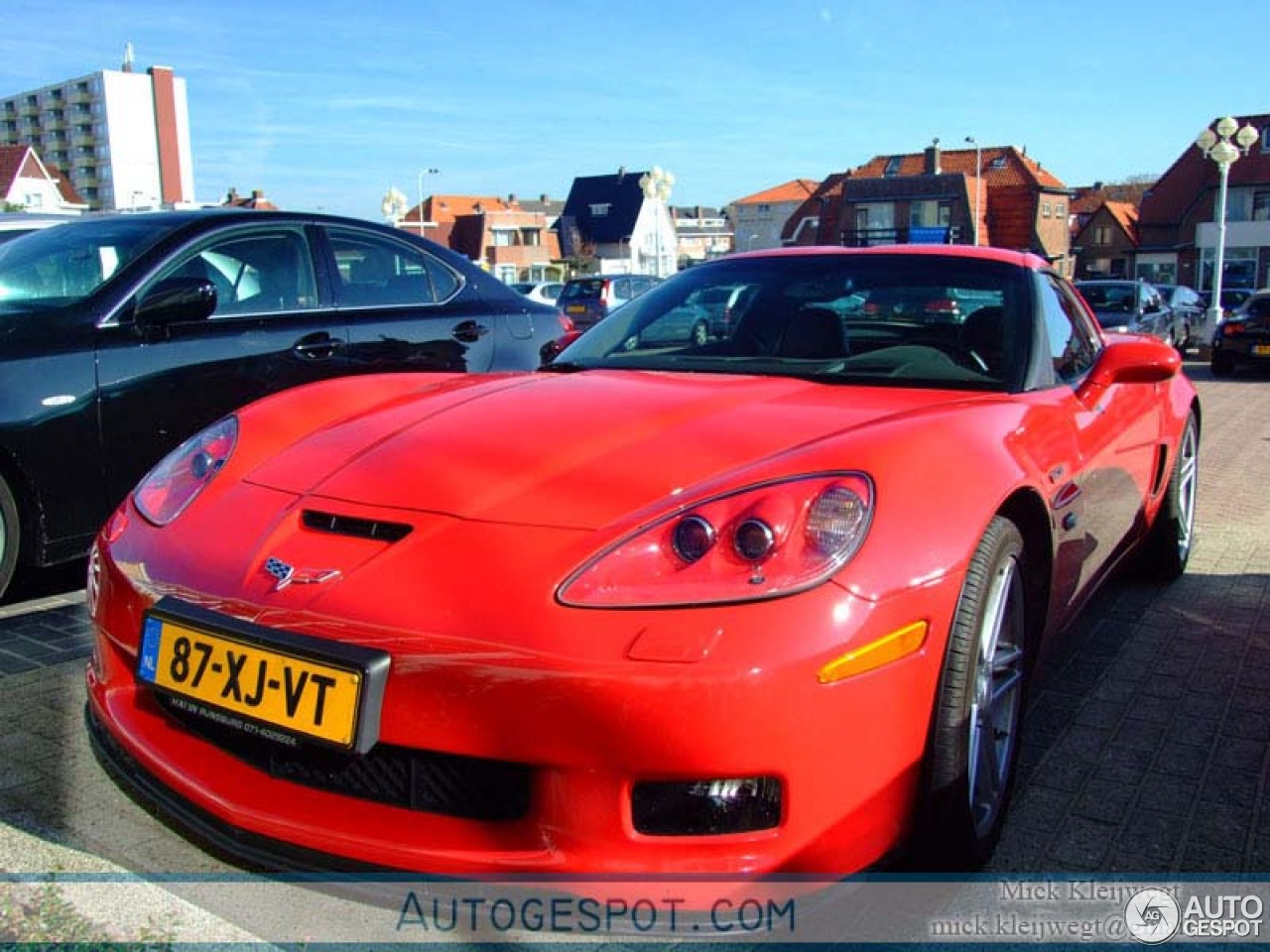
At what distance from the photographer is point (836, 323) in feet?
10.6

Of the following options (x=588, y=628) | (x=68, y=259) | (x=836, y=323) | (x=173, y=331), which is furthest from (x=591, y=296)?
(x=588, y=628)

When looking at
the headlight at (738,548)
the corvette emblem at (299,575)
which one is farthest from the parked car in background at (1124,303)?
the corvette emblem at (299,575)

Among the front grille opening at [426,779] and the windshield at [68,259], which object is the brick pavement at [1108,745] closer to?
the front grille opening at [426,779]

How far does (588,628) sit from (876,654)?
49cm

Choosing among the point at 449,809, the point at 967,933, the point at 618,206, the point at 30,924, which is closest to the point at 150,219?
the point at 30,924

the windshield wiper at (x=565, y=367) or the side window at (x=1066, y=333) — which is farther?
the windshield wiper at (x=565, y=367)

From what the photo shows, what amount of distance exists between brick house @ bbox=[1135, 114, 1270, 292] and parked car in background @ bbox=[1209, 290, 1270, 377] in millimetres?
41190

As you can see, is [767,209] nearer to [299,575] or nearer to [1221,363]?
[1221,363]

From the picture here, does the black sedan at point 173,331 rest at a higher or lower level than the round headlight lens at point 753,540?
higher

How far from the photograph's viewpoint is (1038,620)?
2.64 m

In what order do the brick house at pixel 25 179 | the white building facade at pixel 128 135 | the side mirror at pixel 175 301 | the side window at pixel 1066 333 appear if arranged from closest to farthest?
the side window at pixel 1066 333, the side mirror at pixel 175 301, the brick house at pixel 25 179, the white building facade at pixel 128 135

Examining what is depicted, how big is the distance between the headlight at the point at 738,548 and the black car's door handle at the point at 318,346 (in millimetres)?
3137

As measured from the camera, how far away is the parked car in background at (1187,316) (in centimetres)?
1956

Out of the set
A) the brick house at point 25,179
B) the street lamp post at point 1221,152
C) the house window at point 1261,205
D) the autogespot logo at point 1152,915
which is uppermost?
the brick house at point 25,179
